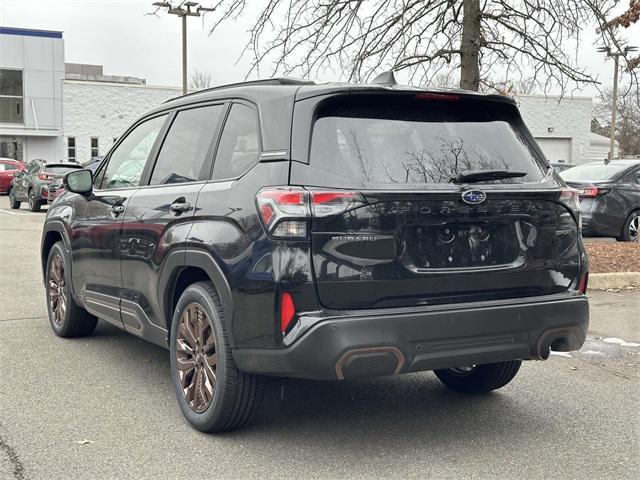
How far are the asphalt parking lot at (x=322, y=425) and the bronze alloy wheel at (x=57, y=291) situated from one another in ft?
1.10

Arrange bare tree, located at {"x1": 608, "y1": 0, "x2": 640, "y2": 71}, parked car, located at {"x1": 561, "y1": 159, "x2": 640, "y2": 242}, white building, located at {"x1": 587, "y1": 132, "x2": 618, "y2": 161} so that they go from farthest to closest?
white building, located at {"x1": 587, "y1": 132, "x2": 618, "y2": 161}
parked car, located at {"x1": 561, "y1": 159, "x2": 640, "y2": 242}
bare tree, located at {"x1": 608, "y1": 0, "x2": 640, "y2": 71}

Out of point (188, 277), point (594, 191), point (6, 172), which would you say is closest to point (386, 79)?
point (188, 277)

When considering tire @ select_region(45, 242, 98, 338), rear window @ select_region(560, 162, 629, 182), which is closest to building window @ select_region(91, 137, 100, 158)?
rear window @ select_region(560, 162, 629, 182)

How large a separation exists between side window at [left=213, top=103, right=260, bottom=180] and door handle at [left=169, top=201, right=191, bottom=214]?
22cm

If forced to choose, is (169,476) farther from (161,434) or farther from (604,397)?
(604,397)

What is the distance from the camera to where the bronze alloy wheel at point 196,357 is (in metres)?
4.14

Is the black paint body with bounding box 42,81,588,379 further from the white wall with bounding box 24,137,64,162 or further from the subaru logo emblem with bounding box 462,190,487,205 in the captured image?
→ the white wall with bounding box 24,137,64,162

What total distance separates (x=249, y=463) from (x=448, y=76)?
8.38 m

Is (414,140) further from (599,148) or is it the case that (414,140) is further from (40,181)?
(599,148)

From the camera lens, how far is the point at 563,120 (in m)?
45.5

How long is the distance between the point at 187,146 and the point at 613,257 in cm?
A: 738

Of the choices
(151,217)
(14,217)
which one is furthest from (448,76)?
(14,217)

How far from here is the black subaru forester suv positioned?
→ 11.8 ft

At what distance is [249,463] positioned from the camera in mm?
3801
